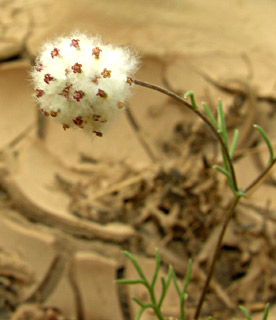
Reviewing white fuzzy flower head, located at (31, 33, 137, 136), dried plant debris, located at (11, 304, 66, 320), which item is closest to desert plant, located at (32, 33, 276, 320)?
white fuzzy flower head, located at (31, 33, 137, 136)

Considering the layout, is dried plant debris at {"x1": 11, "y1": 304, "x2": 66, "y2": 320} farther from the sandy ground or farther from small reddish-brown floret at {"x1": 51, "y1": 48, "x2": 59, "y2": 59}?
small reddish-brown floret at {"x1": 51, "y1": 48, "x2": 59, "y2": 59}

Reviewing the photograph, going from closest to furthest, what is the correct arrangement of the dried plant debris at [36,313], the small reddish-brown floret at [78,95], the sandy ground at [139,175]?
the small reddish-brown floret at [78,95] → the dried plant debris at [36,313] → the sandy ground at [139,175]

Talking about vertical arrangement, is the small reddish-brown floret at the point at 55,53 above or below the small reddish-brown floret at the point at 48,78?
above

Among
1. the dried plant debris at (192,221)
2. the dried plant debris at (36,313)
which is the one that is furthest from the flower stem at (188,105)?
the dried plant debris at (36,313)

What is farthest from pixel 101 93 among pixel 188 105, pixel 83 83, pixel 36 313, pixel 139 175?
pixel 139 175


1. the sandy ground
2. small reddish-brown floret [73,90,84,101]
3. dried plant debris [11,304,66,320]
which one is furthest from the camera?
the sandy ground

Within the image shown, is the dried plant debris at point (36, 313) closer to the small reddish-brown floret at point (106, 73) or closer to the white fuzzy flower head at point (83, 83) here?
the white fuzzy flower head at point (83, 83)

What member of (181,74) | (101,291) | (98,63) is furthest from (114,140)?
(98,63)

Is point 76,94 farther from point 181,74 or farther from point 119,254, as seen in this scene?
point 181,74

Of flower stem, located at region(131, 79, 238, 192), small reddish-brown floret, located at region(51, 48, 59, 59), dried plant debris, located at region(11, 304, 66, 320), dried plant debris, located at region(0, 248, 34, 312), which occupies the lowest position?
dried plant debris, located at region(11, 304, 66, 320)

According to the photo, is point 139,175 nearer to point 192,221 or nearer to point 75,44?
point 192,221
